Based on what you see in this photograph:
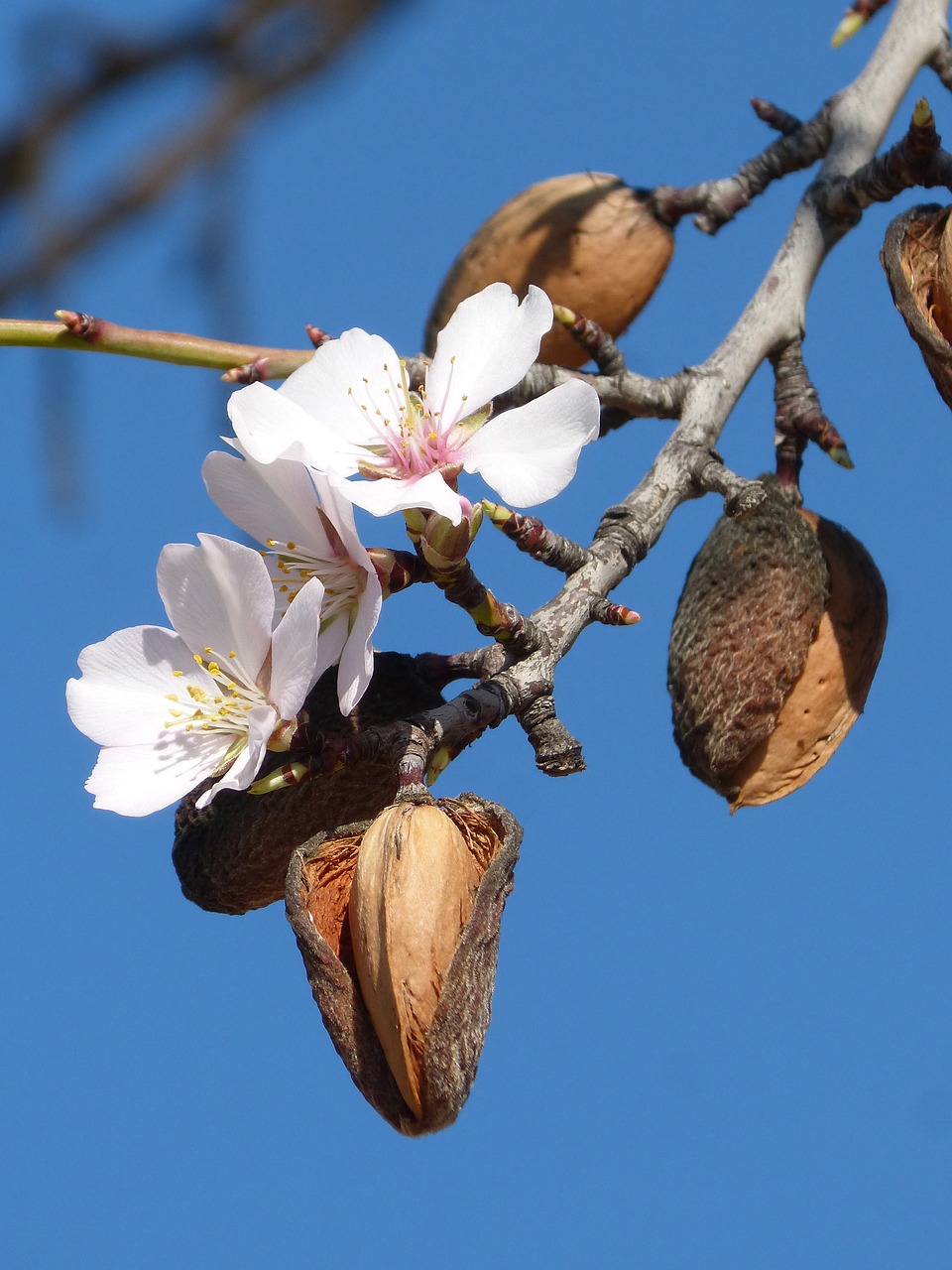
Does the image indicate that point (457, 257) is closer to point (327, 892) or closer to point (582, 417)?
point (582, 417)

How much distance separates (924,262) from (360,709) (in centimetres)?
104

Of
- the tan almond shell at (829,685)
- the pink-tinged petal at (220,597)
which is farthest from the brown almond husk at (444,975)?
the tan almond shell at (829,685)

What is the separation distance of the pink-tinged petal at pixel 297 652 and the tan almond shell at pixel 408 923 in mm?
194

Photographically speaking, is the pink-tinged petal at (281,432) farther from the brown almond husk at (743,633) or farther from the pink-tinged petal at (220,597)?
the brown almond husk at (743,633)

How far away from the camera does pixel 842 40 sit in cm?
317

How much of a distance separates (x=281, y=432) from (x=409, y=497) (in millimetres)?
201

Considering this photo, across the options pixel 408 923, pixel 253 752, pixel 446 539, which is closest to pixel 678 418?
pixel 446 539

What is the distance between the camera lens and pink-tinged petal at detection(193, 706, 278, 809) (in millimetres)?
1726

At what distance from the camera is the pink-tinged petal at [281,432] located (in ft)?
5.89

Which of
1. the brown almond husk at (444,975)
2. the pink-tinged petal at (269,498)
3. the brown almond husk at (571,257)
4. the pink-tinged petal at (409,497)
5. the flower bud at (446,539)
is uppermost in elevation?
the brown almond husk at (571,257)

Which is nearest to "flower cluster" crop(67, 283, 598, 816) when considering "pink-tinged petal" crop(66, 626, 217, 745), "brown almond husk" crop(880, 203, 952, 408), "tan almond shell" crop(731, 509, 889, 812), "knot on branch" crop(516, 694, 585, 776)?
"pink-tinged petal" crop(66, 626, 217, 745)

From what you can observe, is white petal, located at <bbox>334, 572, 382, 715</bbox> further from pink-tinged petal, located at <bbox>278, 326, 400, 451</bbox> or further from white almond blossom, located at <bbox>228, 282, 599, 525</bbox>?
pink-tinged petal, located at <bbox>278, 326, 400, 451</bbox>

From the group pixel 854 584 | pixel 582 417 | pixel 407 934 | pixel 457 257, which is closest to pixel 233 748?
pixel 407 934

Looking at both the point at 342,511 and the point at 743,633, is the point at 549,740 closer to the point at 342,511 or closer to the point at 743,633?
the point at 342,511
